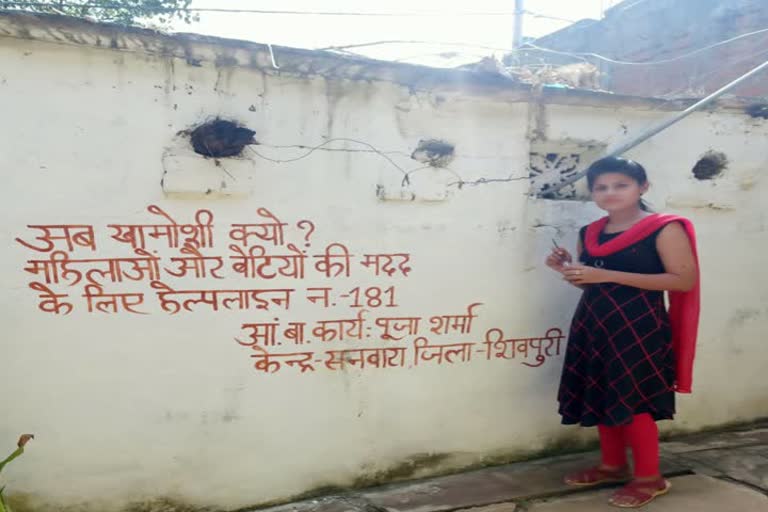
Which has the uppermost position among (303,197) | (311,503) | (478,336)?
(303,197)

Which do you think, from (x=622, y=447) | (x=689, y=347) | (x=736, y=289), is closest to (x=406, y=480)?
(x=622, y=447)

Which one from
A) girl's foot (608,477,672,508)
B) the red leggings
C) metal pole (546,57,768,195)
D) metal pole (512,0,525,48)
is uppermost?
metal pole (512,0,525,48)

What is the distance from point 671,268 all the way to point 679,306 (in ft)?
0.84

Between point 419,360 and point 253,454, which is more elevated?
point 419,360

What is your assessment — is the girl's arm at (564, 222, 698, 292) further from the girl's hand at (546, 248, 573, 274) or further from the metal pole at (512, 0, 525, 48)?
the metal pole at (512, 0, 525, 48)

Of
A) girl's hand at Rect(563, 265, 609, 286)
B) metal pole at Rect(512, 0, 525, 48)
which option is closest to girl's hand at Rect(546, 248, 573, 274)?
girl's hand at Rect(563, 265, 609, 286)

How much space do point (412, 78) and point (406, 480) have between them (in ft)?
6.25

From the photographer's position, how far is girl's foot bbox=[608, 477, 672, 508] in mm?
2686

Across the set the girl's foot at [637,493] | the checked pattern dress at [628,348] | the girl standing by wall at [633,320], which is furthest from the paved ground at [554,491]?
the checked pattern dress at [628,348]

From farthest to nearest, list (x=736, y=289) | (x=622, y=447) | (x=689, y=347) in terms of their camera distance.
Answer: (x=736, y=289) < (x=622, y=447) < (x=689, y=347)

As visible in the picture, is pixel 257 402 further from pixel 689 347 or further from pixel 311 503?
pixel 689 347

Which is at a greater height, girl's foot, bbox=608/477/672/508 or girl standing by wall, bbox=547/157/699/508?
girl standing by wall, bbox=547/157/699/508

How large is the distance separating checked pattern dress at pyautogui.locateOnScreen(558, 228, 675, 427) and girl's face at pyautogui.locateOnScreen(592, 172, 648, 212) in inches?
5.5

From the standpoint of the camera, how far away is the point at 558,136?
3127mm
